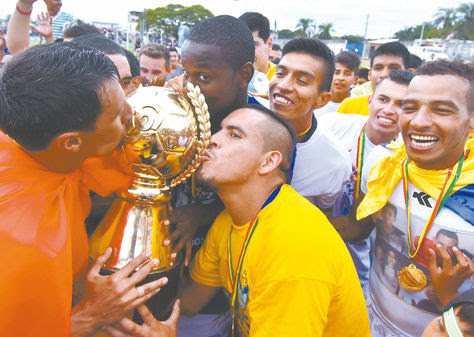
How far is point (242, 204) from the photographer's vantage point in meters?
1.70

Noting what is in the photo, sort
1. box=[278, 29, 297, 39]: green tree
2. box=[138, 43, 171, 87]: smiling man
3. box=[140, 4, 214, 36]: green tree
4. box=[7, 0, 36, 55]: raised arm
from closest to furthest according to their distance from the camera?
box=[7, 0, 36, 55]: raised arm < box=[138, 43, 171, 87]: smiling man < box=[140, 4, 214, 36]: green tree < box=[278, 29, 297, 39]: green tree

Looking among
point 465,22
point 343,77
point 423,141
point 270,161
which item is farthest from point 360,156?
point 465,22

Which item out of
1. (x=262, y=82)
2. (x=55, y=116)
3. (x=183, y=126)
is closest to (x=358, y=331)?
(x=183, y=126)

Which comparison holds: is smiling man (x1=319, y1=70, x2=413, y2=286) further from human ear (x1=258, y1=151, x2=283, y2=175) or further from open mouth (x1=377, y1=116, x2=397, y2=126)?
human ear (x1=258, y1=151, x2=283, y2=175)

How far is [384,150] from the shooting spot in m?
2.53

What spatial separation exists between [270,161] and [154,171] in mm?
642

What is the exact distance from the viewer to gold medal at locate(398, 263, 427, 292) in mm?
1825

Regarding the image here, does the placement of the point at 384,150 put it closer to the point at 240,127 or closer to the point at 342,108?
the point at 240,127

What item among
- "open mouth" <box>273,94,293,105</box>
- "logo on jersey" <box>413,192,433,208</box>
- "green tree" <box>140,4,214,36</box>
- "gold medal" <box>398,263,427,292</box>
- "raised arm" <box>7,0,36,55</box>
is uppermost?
"raised arm" <box>7,0,36,55</box>

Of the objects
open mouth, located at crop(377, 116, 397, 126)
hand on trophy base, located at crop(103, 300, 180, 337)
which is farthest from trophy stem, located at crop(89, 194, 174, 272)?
open mouth, located at crop(377, 116, 397, 126)

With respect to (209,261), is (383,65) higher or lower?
higher

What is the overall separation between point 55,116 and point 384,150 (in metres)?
2.20

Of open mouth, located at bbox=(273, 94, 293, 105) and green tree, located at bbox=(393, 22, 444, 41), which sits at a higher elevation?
open mouth, located at bbox=(273, 94, 293, 105)

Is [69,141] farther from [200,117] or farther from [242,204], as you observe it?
[242,204]
